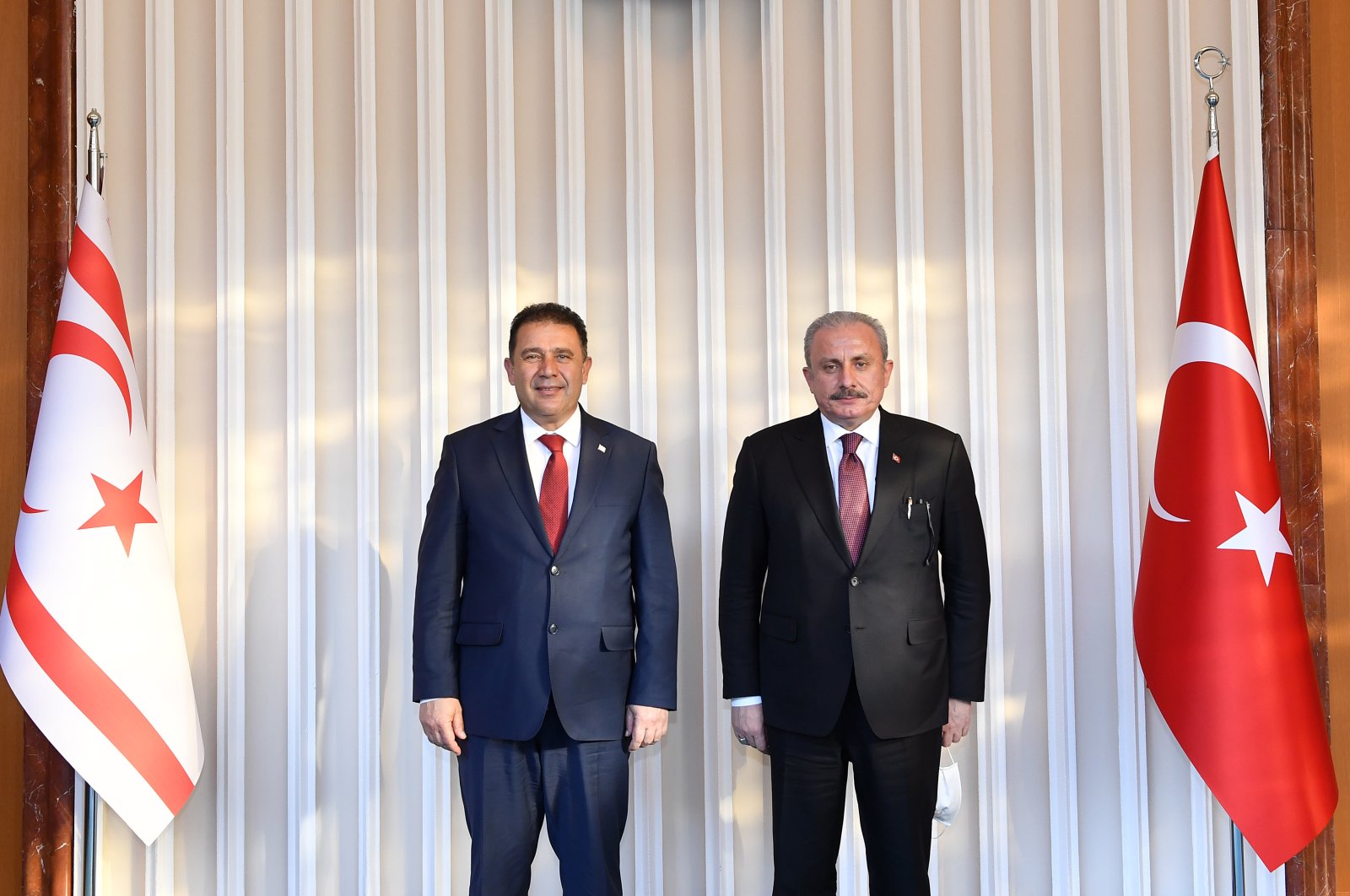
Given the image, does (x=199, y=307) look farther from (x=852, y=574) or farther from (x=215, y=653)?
(x=852, y=574)

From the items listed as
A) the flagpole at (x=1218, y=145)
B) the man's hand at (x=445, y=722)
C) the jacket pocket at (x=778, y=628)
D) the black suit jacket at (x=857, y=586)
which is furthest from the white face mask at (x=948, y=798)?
the man's hand at (x=445, y=722)

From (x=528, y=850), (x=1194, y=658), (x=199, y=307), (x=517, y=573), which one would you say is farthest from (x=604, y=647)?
(x=199, y=307)

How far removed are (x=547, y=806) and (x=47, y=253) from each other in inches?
86.4

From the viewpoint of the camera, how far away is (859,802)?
2570mm

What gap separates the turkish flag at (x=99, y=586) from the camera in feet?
9.39

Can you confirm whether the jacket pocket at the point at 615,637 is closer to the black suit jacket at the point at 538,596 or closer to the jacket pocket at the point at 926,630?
the black suit jacket at the point at 538,596

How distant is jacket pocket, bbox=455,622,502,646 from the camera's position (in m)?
2.58

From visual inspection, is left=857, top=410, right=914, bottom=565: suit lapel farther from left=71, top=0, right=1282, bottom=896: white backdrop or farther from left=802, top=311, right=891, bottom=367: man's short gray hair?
left=71, top=0, right=1282, bottom=896: white backdrop

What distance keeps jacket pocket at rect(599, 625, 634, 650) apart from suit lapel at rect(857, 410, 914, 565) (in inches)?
22.0

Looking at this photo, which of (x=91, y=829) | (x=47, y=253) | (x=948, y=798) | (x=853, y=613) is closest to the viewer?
(x=853, y=613)

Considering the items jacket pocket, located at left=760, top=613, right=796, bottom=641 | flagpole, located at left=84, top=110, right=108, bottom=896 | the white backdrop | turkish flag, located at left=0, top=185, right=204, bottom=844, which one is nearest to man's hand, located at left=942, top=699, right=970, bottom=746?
jacket pocket, located at left=760, top=613, right=796, bottom=641

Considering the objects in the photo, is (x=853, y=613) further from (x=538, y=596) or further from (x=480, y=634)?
(x=480, y=634)

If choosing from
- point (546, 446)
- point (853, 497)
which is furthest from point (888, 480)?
point (546, 446)

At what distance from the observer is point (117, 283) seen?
3107 millimetres
